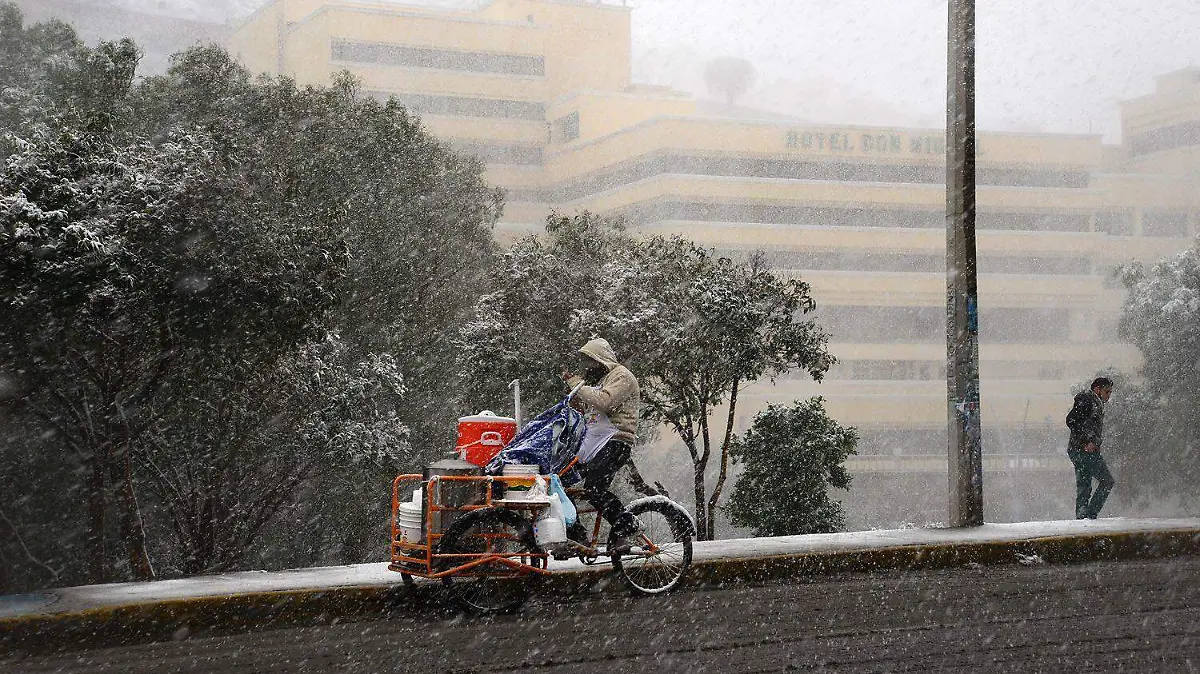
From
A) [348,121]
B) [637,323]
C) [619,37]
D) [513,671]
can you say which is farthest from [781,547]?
[619,37]

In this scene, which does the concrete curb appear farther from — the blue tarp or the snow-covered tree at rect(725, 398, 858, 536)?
the snow-covered tree at rect(725, 398, 858, 536)

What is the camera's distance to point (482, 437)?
Result: 28.1 ft

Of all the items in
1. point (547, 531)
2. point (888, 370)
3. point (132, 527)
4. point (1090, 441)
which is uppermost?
point (1090, 441)

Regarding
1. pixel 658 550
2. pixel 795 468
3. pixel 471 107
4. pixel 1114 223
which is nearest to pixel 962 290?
pixel 658 550

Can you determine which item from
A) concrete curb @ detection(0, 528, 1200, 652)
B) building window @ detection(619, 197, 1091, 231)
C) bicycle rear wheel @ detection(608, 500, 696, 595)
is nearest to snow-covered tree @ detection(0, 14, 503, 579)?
concrete curb @ detection(0, 528, 1200, 652)

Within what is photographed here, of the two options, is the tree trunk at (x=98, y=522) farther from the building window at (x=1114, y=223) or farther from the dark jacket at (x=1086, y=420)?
the building window at (x=1114, y=223)

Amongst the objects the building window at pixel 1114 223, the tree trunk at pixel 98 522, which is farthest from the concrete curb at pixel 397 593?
the building window at pixel 1114 223

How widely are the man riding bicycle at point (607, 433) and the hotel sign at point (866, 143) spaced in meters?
97.1

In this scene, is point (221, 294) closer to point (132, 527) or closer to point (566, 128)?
point (132, 527)

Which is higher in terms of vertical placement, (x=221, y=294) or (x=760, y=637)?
(x=221, y=294)

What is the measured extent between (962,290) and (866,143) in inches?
3811

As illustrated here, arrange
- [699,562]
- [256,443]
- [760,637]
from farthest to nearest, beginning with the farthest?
1. [256,443]
2. [699,562]
3. [760,637]

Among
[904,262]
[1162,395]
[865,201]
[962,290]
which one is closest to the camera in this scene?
[962,290]

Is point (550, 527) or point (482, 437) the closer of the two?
point (550, 527)
